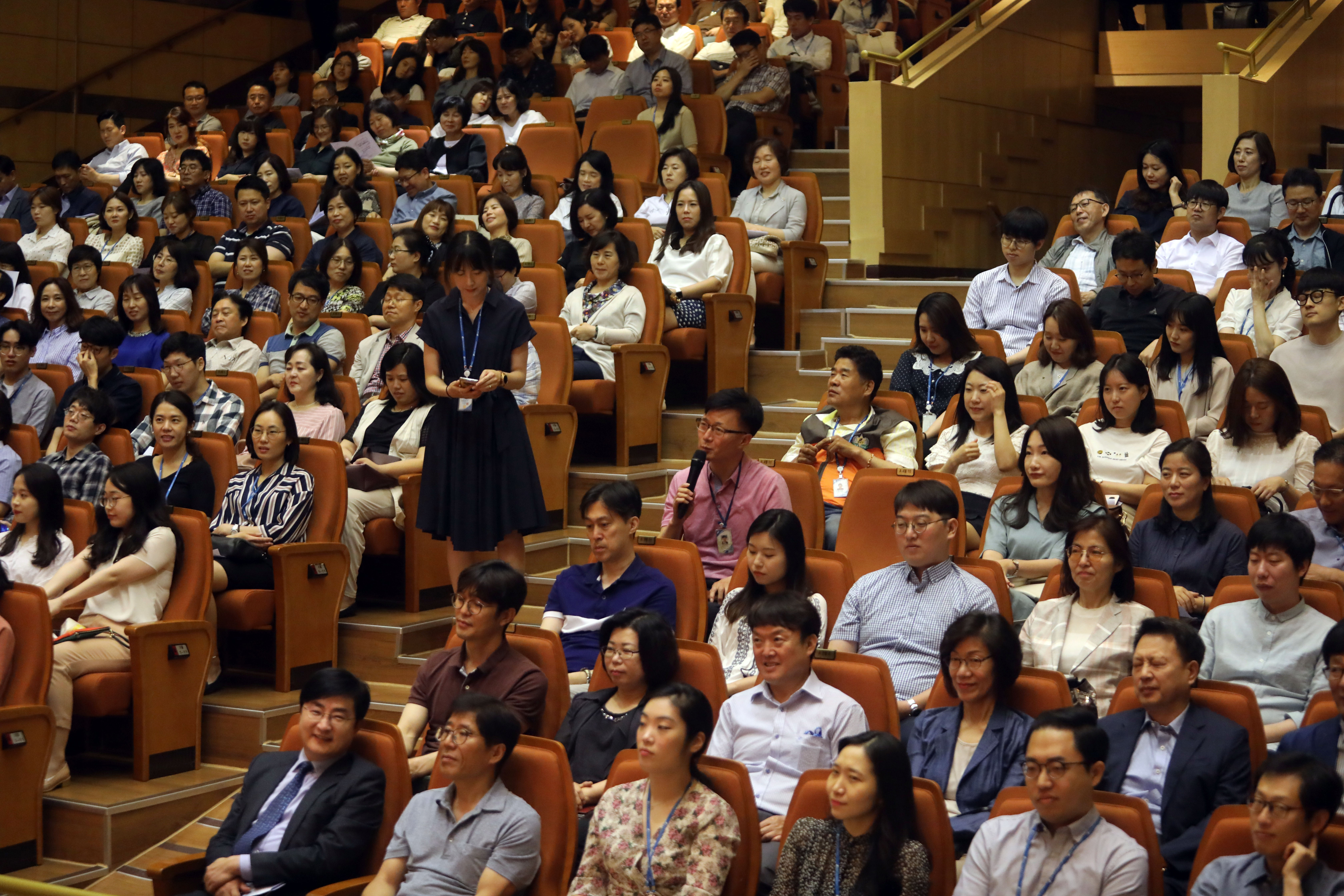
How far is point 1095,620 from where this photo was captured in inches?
88.0

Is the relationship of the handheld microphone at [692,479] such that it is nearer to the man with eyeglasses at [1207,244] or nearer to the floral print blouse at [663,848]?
the floral print blouse at [663,848]

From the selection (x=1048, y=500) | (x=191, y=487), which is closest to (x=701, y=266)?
(x=191, y=487)

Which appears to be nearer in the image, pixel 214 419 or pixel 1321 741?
pixel 1321 741

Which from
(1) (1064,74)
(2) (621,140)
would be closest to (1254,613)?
(2) (621,140)

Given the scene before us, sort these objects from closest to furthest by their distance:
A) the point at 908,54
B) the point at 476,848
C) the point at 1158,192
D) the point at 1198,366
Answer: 1. the point at 476,848
2. the point at 1198,366
3. the point at 1158,192
4. the point at 908,54

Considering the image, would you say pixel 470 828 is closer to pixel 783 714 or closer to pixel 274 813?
pixel 274 813

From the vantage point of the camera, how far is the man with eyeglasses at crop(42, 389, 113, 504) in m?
3.35

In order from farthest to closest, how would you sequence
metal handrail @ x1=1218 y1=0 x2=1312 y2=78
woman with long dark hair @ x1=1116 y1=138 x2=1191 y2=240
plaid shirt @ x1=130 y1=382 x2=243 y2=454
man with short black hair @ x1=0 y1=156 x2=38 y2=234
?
man with short black hair @ x1=0 y1=156 x2=38 y2=234 → metal handrail @ x1=1218 y1=0 x2=1312 y2=78 → woman with long dark hair @ x1=1116 y1=138 x2=1191 y2=240 → plaid shirt @ x1=130 y1=382 x2=243 y2=454

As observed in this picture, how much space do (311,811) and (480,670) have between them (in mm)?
337

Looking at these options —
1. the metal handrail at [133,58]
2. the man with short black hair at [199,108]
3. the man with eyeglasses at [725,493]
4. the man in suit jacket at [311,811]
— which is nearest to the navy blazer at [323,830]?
the man in suit jacket at [311,811]

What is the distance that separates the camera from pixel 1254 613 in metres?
2.20

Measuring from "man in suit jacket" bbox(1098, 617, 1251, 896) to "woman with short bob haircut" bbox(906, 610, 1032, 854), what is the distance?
0.42ft

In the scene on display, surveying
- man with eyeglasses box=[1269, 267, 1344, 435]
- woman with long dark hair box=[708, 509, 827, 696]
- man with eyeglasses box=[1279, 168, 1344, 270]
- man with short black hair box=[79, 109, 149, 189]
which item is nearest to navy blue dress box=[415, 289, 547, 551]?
woman with long dark hair box=[708, 509, 827, 696]

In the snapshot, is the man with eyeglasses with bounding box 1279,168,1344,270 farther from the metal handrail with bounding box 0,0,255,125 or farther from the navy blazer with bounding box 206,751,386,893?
the metal handrail with bounding box 0,0,255,125
